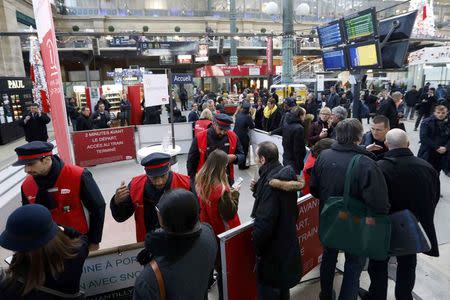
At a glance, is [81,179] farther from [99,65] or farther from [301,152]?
[99,65]

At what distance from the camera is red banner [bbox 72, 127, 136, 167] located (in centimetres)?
770

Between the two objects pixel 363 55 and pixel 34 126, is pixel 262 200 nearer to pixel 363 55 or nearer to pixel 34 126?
pixel 363 55

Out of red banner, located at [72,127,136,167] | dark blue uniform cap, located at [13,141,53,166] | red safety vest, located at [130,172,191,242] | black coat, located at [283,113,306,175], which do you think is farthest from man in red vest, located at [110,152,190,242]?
red banner, located at [72,127,136,167]

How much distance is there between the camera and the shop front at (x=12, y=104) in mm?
11391

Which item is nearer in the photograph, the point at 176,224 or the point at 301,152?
the point at 176,224

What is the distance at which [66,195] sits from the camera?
2482 mm

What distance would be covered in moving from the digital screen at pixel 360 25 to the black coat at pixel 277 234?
4.31 metres

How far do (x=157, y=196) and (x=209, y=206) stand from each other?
428 millimetres

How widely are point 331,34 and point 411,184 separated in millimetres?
5000

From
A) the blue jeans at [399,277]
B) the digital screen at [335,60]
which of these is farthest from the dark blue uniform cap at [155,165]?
the digital screen at [335,60]

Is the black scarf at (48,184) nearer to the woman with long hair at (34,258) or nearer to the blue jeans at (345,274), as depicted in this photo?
the woman with long hair at (34,258)

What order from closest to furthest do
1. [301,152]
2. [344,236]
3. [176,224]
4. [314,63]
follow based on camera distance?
[176,224] → [344,236] → [301,152] → [314,63]

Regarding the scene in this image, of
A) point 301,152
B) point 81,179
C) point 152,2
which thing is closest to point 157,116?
point 301,152

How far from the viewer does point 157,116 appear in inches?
468
